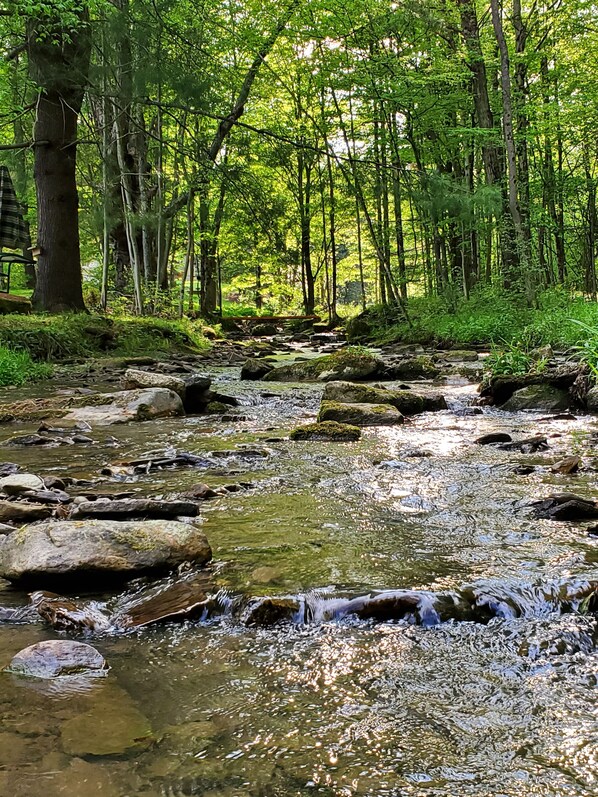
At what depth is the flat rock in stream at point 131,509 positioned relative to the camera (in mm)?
3029

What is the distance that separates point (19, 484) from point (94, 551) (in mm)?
1484

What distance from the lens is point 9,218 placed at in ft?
40.9

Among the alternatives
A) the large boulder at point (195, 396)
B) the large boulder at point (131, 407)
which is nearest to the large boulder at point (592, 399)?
the large boulder at point (195, 396)

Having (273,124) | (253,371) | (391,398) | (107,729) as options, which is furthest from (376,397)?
(273,124)

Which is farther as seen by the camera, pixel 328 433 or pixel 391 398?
pixel 391 398

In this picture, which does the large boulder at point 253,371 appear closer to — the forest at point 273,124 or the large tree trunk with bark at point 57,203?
the forest at point 273,124

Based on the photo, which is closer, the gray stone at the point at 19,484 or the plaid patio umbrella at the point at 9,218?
the gray stone at the point at 19,484

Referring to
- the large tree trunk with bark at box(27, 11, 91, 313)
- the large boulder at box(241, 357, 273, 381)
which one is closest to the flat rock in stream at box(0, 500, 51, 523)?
the large boulder at box(241, 357, 273, 381)

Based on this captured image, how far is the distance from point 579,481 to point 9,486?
11.7 feet

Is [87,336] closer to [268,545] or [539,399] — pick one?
[539,399]

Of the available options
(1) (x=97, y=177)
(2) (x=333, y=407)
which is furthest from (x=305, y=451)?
(1) (x=97, y=177)

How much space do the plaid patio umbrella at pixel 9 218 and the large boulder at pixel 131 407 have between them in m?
6.88

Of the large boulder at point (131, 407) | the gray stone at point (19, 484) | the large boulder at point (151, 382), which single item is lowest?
the gray stone at point (19, 484)

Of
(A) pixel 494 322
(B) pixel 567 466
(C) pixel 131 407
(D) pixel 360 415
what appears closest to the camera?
(B) pixel 567 466
